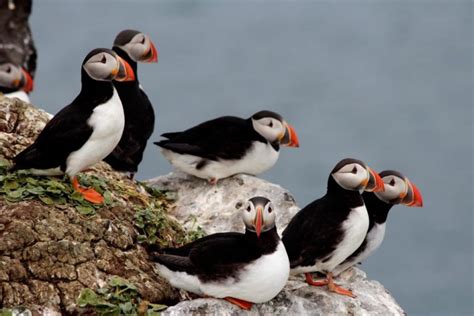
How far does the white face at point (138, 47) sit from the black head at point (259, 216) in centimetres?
306

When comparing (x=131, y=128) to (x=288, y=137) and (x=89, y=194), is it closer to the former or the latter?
(x=288, y=137)

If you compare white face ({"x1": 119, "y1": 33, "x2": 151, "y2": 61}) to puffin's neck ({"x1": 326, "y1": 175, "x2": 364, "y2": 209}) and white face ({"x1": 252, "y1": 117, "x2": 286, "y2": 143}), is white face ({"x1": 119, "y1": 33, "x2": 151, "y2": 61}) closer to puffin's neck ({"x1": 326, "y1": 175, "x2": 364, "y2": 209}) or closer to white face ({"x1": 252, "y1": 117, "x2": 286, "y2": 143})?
white face ({"x1": 252, "y1": 117, "x2": 286, "y2": 143})

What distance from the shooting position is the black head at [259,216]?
709 centimetres

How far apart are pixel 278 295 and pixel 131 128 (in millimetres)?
2609

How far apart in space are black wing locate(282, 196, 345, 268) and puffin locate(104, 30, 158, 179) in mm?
2122

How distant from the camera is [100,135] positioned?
25.5 feet

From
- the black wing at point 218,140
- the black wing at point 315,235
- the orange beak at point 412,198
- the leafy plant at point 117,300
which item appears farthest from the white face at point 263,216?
the black wing at point 218,140

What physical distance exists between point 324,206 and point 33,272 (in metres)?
2.20

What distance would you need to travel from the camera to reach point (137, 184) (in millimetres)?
9555

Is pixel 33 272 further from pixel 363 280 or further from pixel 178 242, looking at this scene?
pixel 363 280

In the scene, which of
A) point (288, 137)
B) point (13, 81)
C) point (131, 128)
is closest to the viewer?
point (131, 128)

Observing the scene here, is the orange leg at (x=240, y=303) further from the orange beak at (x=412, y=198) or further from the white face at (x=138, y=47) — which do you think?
the white face at (x=138, y=47)

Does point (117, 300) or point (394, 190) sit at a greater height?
point (394, 190)

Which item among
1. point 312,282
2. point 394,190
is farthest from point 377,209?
point 312,282
